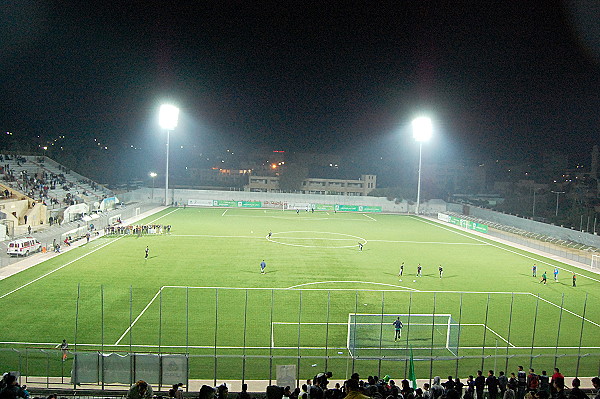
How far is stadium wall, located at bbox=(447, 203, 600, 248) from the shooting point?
163ft

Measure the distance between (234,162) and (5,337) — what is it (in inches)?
4671

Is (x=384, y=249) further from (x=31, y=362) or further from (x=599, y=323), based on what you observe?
(x=31, y=362)

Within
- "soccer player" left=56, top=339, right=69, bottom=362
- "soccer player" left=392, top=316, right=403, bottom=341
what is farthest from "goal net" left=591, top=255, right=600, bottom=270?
"soccer player" left=56, top=339, right=69, bottom=362

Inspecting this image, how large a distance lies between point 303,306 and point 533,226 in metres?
43.8

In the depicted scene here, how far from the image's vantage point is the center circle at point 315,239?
156 feet

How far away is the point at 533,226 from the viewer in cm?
5934

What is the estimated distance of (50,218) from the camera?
50562 millimetres

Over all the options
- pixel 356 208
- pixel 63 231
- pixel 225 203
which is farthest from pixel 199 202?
pixel 63 231

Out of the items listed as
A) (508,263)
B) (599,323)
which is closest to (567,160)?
(508,263)

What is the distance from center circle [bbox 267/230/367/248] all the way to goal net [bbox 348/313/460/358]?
2572cm

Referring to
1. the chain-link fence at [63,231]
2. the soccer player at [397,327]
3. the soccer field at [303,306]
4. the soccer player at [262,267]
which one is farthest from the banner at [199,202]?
the soccer player at [397,327]

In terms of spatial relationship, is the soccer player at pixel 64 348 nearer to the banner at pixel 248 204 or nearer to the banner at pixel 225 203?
the banner at pixel 225 203

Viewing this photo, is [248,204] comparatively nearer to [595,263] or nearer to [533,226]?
[533,226]

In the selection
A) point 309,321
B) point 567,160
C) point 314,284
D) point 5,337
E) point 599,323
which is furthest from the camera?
point 567,160
